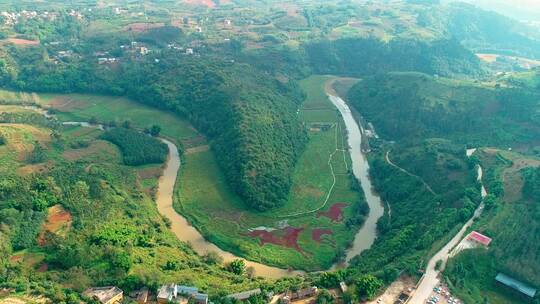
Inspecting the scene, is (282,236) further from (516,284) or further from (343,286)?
(516,284)

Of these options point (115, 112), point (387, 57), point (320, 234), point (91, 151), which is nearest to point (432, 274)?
point (320, 234)

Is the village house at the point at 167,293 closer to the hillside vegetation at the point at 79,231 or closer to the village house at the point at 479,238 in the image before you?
the hillside vegetation at the point at 79,231

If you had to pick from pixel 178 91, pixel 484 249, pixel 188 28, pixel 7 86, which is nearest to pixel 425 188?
pixel 484 249

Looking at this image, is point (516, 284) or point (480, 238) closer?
point (516, 284)

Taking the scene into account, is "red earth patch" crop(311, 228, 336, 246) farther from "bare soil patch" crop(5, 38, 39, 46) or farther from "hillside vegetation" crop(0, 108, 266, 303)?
"bare soil patch" crop(5, 38, 39, 46)

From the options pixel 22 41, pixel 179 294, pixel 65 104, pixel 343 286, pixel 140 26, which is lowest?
pixel 65 104

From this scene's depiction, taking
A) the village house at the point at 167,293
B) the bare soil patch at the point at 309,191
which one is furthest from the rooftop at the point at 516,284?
the village house at the point at 167,293
